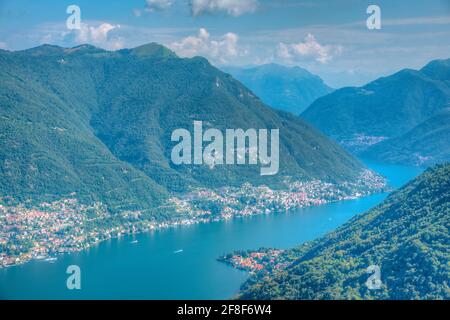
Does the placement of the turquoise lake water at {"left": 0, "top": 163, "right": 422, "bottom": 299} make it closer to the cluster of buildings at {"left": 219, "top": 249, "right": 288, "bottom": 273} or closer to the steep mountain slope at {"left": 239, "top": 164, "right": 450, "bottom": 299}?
the cluster of buildings at {"left": 219, "top": 249, "right": 288, "bottom": 273}

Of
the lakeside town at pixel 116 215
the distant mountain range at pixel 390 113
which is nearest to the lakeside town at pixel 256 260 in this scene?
the lakeside town at pixel 116 215

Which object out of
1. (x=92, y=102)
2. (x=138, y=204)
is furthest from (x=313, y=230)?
(x=92, y=102)

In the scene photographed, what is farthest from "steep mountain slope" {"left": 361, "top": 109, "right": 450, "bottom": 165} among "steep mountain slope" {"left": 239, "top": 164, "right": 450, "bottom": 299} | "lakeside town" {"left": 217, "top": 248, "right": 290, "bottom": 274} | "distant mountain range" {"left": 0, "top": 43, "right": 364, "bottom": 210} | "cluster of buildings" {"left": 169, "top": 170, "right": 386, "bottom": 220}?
"steep mountain slope" {"left": 239, "top": 164, "right": 450, "bottom": 299}

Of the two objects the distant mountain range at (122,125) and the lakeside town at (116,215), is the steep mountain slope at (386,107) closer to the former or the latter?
the distant mountain range at (122,125)

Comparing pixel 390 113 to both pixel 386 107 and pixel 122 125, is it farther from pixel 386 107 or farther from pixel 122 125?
pixel 122 125

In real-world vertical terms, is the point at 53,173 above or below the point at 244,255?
above
